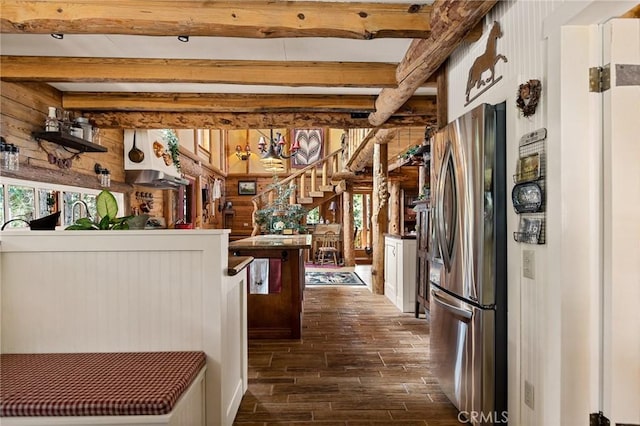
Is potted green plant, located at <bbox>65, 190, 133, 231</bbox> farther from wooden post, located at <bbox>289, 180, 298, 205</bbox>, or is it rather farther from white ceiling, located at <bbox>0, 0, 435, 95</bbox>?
wooden post, located at <bbox>289, 180, 298, 205</bbox>

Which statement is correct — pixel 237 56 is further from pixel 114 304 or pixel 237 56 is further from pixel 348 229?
pixel 348 229

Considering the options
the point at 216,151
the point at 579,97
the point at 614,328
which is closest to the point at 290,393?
the point at 614,328

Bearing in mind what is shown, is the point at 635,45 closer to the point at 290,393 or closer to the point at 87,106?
the point at 290,393

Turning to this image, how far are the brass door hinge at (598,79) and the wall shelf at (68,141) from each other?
13.7 feet

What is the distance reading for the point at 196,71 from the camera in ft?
10.4

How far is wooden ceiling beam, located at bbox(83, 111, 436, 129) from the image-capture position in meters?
4.36

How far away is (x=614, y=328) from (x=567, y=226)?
0.47 meters

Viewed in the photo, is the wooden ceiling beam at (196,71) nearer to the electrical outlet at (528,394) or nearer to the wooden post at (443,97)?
the wooden post at (443,97)

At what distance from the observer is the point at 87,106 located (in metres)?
3.98

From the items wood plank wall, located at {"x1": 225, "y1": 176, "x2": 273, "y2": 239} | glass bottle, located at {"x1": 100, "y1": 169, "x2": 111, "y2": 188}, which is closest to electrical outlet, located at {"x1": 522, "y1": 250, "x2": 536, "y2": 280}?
glass bottle, located at {"x1": 100, "y1": 169, "x2": 111, "y2": 188}

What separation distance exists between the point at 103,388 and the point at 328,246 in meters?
9.31

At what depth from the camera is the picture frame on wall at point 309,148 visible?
1205cm

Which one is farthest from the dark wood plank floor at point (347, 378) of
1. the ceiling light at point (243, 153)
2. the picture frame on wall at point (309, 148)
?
the picture frame on wall at point (309, 148)

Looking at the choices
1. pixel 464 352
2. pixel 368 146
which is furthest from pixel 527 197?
pixel 368 146
